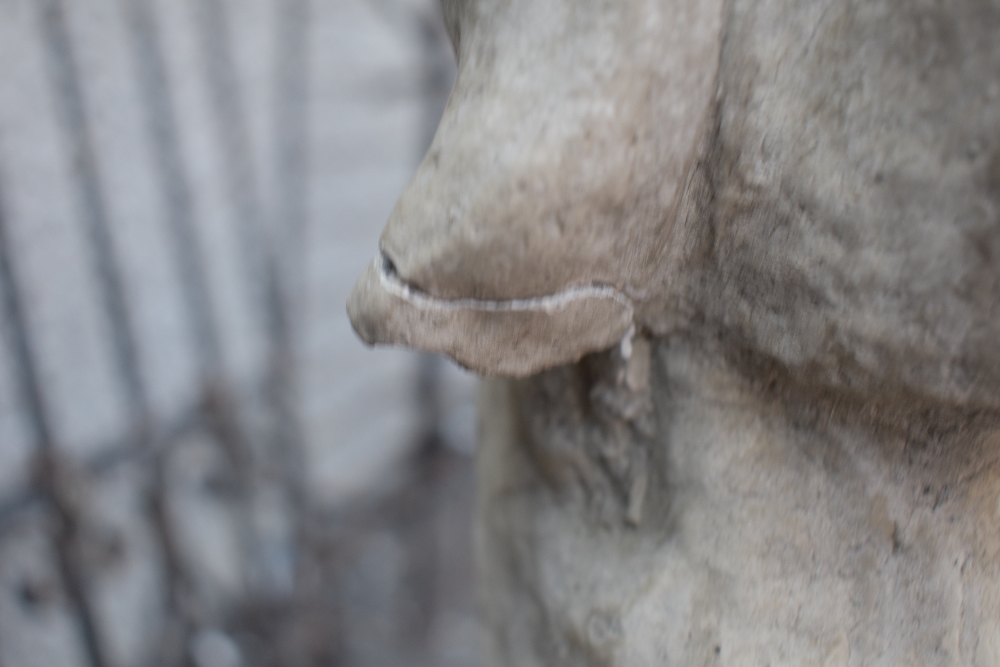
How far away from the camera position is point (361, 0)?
162cm

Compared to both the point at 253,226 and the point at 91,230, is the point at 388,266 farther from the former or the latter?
the point at 253,226

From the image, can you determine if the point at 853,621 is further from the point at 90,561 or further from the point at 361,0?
the point at 361,0

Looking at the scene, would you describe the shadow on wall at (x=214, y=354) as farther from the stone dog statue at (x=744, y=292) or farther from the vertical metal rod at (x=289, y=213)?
the stone dog statue at (x=744, y=292)

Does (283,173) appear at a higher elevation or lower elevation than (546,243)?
lower

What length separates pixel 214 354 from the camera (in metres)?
1.33

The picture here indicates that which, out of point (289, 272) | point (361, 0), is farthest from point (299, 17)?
point (289, 272)

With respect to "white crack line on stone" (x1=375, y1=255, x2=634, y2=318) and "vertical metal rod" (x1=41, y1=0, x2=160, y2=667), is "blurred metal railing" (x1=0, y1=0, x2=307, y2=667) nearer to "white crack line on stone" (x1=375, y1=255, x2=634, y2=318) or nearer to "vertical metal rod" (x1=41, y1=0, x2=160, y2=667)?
"vertical metal rod" (x1=41, y1=0, x2=160, y2=667)

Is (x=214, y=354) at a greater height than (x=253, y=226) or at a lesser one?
lesser

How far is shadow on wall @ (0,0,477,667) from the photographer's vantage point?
99 centimetres

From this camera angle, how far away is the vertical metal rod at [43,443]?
0.93 m

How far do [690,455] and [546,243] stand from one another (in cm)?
18

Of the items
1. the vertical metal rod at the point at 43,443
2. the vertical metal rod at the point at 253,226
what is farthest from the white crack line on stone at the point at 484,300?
the vertical metal rod at the point at 253,226

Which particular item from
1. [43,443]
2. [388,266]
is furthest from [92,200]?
[388,266]

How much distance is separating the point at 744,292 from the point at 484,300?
0.14 meters
